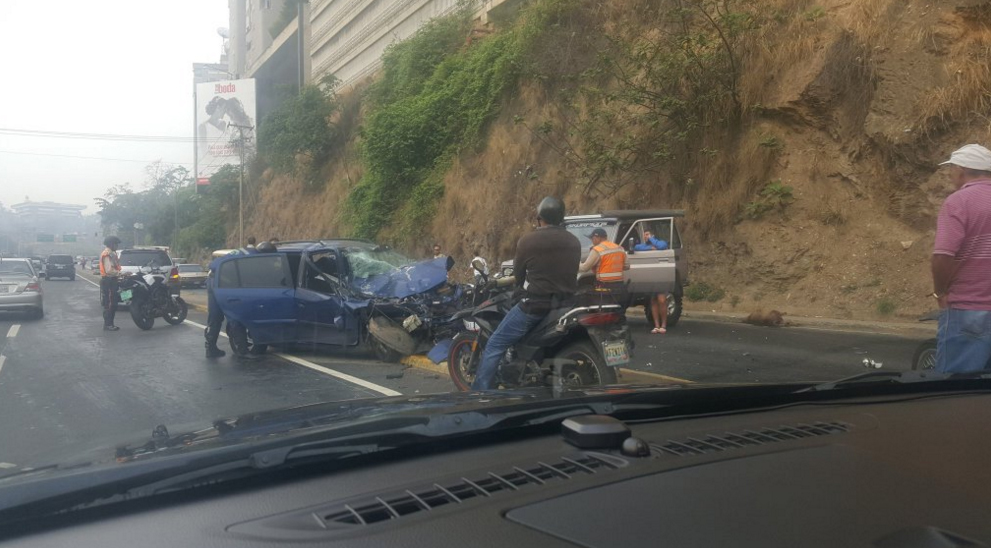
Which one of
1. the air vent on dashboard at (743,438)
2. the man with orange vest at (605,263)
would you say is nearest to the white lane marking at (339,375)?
the man with orange vest at (605,263)

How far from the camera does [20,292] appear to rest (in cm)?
1919

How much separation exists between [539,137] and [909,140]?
11.4m

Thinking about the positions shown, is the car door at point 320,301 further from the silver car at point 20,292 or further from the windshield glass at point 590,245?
the silver car at point 20,292

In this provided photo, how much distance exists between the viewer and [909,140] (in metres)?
16.6

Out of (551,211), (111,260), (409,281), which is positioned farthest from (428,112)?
(551,211)

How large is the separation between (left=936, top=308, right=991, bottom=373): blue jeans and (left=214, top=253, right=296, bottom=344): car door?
332 inches

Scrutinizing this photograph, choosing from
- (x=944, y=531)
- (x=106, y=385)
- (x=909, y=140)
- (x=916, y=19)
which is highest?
(x=916, y=19)

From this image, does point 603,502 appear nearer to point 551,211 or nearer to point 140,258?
point 551,211

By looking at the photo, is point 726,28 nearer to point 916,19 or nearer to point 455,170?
point 916,19

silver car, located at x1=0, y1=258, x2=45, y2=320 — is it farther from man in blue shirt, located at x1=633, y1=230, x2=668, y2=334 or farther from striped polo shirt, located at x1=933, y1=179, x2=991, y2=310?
striped polo shirt, located at x1=933, y1=179, x2=991, y2=310

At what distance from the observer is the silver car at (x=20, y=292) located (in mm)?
19031

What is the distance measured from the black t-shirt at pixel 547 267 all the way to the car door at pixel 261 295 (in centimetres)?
553

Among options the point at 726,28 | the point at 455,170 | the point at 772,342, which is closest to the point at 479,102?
the point at 455,170

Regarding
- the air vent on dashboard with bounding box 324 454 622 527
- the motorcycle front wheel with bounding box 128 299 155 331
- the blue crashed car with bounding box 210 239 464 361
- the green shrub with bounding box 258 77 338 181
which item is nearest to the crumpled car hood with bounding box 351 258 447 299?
the blue crashed car with bounding box 210 239 464 361
